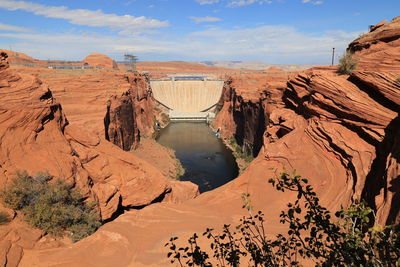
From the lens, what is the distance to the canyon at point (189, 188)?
9.28 meters

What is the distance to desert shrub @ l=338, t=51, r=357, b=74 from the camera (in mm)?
16391

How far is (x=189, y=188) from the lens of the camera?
850 inches

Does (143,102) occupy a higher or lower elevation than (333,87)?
lower

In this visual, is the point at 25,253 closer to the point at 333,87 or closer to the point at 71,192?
the point at 71,192

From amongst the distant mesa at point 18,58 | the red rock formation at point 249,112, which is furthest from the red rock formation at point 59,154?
the distant mesa at point 18,58

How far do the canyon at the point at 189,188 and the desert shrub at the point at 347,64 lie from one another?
47 cm

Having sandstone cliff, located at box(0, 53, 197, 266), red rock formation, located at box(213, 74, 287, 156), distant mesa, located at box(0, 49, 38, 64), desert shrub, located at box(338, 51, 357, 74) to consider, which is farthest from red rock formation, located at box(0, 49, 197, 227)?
distant mesa, located at box(0, 49, 38, 64)

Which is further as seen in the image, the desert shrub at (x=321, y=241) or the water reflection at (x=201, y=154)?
the water reflection at (x=201, y=154)

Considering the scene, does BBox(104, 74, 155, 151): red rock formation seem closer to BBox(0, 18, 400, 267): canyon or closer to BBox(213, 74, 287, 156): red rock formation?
BBox(0, 18, 400, 267): canyon

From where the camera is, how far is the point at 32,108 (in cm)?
1358

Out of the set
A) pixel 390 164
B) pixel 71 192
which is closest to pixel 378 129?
pixel 390 164

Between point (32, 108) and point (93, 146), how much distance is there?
439cm

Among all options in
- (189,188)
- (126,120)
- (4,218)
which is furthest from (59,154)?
(126,120)

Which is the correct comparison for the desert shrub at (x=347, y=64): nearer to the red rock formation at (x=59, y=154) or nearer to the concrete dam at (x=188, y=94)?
the red rock formation at (x=59, y=154)
